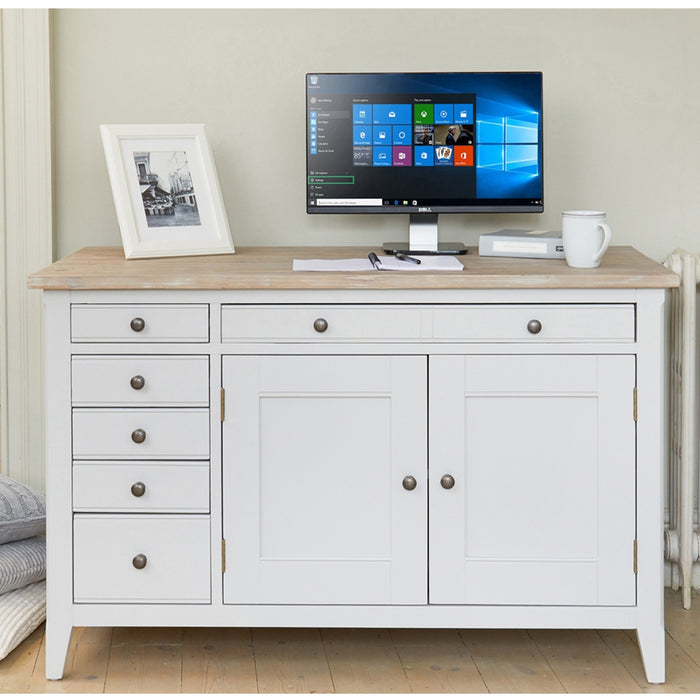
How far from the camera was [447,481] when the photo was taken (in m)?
2.27

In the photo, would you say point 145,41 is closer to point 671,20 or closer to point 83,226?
point 83,226

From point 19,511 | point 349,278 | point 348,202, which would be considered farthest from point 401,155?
point 19,511

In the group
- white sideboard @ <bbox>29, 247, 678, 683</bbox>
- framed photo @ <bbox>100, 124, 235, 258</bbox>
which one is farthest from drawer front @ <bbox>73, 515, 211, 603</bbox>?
framed photo @ <bbox>100, 124, 235, 258</bbox>

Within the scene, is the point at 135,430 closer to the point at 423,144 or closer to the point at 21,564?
the point at 21,564

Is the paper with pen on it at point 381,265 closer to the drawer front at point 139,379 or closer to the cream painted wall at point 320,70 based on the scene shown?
the drawer front at point 139,379

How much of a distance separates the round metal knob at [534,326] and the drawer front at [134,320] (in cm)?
70

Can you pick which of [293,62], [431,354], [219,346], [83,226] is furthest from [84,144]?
[431,354]

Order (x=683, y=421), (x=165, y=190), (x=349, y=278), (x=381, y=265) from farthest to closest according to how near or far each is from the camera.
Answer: (x=683, y=421)
(x=165, y=190)
(x=381, y=265)
(x=349, y=278)

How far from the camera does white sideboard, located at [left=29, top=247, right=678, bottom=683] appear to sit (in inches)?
87.9

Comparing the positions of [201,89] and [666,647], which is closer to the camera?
[666,647]

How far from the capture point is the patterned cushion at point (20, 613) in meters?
2.39

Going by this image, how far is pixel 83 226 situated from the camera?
2.82m

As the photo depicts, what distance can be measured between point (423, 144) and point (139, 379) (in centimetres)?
95

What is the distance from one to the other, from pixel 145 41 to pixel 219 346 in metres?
0.99
